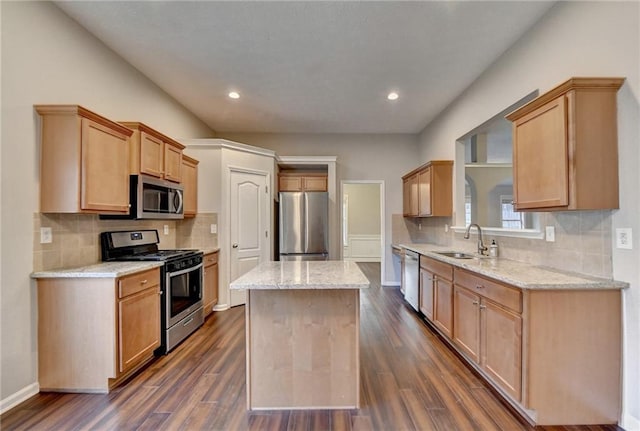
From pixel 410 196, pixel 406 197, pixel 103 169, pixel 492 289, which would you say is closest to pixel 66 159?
pixel 103 169

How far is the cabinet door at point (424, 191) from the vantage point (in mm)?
4259

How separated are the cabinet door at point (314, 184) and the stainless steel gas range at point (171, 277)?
2.50 metres

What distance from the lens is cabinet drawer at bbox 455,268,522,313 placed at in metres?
1.90

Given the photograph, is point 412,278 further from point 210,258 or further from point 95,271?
point 95,271

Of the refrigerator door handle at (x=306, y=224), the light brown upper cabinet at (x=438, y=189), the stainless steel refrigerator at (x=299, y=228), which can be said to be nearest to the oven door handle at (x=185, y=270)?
the stainless steel refrigerator at (x=299, y=228)

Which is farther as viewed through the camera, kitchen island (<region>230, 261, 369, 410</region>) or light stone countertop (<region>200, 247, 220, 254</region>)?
light stone countertop (<region>200, 247, 220, 254</region>)

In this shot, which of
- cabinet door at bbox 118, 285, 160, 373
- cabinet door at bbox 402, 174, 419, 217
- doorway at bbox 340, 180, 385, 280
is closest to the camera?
cabinet door at bbox 118, 285, 160, 373

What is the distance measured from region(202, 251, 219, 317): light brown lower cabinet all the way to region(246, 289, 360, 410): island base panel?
199 centimetres

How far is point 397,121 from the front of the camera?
4.96 m

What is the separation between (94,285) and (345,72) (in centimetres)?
314

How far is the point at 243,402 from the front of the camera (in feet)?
6.86

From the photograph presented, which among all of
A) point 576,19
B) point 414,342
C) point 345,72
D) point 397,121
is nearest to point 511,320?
point 414,342

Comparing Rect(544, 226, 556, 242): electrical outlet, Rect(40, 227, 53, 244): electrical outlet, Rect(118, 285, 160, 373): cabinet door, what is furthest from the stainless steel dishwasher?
Rect(40, 227, 53, 244): electrical outlet

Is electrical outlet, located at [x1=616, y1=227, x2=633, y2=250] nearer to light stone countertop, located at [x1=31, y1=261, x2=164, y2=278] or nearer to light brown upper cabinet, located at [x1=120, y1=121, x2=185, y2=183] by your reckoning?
light stone countertop, located at [x1=31, y1=261, x2=164, y2=278]
